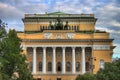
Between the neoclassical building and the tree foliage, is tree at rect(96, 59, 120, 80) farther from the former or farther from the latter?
the neoclassical building

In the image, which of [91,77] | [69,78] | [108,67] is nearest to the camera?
[108,67]

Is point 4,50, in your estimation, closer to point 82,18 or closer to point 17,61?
point 17,61

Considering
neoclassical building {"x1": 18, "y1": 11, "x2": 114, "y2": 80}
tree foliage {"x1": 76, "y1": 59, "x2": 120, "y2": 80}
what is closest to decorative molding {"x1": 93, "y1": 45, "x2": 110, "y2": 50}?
neoclassical building {"x1": 18, "y1": 11, "x2": 114, "y2": 80}

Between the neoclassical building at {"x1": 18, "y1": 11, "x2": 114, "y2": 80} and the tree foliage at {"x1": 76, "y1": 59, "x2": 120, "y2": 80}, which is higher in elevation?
the neoclassical building at {"x1": 18, "y1": 11, "x2": 114, "y2": 80}

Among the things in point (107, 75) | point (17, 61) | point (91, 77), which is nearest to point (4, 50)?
point (17, 61)

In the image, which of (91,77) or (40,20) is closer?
(91,77)

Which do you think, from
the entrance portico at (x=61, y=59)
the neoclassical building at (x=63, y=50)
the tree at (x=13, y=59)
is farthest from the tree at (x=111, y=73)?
the entrance portico at (x=61, y=59)

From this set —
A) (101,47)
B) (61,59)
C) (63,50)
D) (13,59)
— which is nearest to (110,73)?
(13,59)

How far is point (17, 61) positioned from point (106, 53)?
5662 cm

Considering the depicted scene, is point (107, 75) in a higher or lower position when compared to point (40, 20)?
lower

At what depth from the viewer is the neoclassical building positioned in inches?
5482

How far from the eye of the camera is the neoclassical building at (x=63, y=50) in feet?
457

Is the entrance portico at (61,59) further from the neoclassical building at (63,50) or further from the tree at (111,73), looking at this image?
the tree at (111,73)

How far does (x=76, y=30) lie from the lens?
477ft
